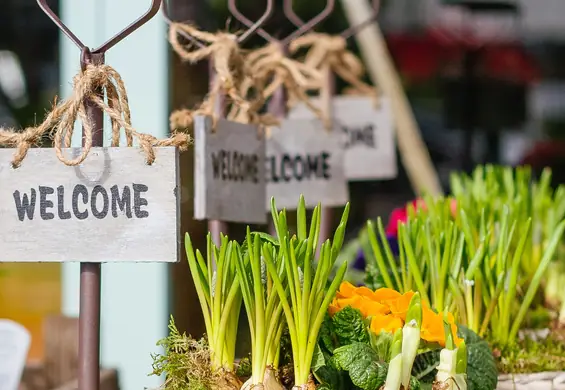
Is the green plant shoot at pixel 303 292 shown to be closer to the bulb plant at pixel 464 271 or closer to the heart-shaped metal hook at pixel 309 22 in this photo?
the bulb plant at pixel 464 271

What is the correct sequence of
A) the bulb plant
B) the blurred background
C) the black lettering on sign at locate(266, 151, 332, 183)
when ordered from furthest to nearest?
the blurred background < the black lettering on sign at locate(266, 151, 332, 183) < the bulb plant

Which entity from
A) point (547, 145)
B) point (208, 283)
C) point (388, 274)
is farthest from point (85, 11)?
point (547, 145)

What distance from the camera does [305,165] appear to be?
77.2 inches

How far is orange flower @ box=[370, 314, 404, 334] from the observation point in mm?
1220

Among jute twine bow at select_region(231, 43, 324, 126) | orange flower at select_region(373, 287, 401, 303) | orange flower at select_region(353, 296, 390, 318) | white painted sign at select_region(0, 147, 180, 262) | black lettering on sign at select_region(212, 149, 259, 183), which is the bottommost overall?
orange flower at select_region(353, 296, 390, 318)

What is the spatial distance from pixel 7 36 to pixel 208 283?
180cm

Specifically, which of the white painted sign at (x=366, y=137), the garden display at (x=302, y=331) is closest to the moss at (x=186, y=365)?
the garden display at (x=302, y=331)

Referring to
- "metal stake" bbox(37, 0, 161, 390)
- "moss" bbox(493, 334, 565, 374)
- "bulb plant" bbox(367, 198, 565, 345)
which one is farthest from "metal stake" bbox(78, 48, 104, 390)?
"moss" bbox(493, 334, 565, 374)

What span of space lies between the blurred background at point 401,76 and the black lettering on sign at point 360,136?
303 millimetres

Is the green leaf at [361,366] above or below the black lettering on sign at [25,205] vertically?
below

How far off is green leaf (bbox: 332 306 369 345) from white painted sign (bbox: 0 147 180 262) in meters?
0.21

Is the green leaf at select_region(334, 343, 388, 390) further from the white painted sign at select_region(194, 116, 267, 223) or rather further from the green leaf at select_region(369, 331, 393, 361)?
the white painted sign at select_region(194, 116, 267, 223)

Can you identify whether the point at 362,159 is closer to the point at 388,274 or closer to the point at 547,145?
the point at 388,274

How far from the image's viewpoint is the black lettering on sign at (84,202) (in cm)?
117
